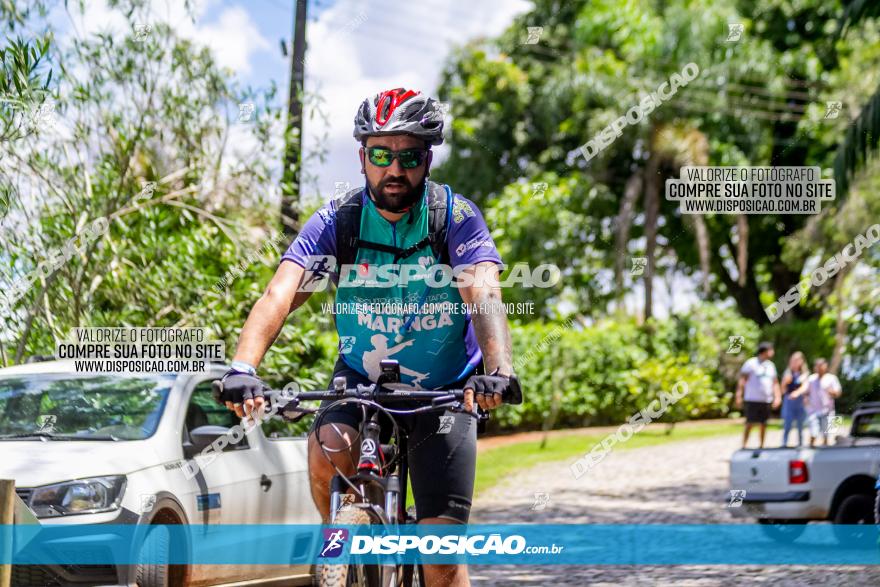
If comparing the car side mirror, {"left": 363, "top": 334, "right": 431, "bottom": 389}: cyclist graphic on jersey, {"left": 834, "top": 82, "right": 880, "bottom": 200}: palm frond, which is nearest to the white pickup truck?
{"left": 834, "top": 82, "right": 880, "bottom": 200}: palm frond

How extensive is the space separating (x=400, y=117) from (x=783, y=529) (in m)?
9.21

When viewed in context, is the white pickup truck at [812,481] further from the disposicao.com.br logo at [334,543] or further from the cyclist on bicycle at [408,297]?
the disposicao.com.br logo at [334,543]

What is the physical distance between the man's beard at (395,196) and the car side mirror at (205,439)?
2.99 metres

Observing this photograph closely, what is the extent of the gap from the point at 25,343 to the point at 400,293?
23.7 feet

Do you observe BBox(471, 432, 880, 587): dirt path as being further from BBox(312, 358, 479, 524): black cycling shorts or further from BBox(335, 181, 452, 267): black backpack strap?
BBox(335, 181, 452, 267): black backpack strap

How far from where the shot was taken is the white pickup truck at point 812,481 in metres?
11.5

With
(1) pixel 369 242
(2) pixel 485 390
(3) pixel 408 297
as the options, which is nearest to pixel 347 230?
(1) pixel 369 242

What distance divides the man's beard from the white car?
9.58 feet

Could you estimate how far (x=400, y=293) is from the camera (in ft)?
15.0

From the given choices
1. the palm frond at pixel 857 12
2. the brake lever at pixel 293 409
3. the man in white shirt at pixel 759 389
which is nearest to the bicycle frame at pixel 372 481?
the brake lever at pixel 293 409

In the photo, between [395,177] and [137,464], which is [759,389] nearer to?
[137,464]

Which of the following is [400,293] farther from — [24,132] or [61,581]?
[24,132]

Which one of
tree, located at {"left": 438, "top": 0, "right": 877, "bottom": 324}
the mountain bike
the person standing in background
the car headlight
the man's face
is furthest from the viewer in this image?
tree, located at {"left": 438, "top": 0, "right": 877, "bottom": 324}

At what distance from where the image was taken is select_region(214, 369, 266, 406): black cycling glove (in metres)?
4.05
